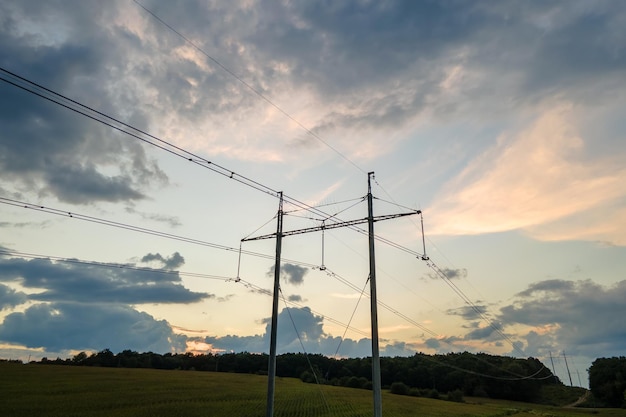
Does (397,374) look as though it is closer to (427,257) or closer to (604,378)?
(604,378)

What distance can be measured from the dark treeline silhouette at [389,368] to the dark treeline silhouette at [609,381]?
23381mm

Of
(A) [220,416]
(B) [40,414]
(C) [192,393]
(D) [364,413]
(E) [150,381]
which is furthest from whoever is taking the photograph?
(E) [150,381]

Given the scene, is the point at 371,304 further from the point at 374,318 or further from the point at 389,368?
the point at 389,368

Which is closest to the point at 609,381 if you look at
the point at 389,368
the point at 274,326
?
the point at 389,368

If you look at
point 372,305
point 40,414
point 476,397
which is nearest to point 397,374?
point 476,397

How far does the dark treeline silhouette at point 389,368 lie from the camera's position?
16625cm

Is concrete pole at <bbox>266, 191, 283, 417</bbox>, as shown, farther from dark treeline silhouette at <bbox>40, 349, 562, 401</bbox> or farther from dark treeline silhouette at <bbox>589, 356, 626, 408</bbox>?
dark treeline silhouette at <bbox>589, 356, 626, 408</bbox>

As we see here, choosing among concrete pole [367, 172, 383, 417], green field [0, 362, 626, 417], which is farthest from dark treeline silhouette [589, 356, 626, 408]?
concrete pole [367, 172, 383, 417]

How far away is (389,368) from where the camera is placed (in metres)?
182

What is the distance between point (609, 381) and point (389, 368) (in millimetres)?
80175

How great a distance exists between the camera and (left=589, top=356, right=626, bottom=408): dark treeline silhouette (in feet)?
448

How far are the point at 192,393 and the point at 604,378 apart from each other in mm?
145614

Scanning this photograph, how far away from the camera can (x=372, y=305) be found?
32062mm

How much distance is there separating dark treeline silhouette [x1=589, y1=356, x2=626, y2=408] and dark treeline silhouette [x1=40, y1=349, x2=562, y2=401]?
76.7 feet
